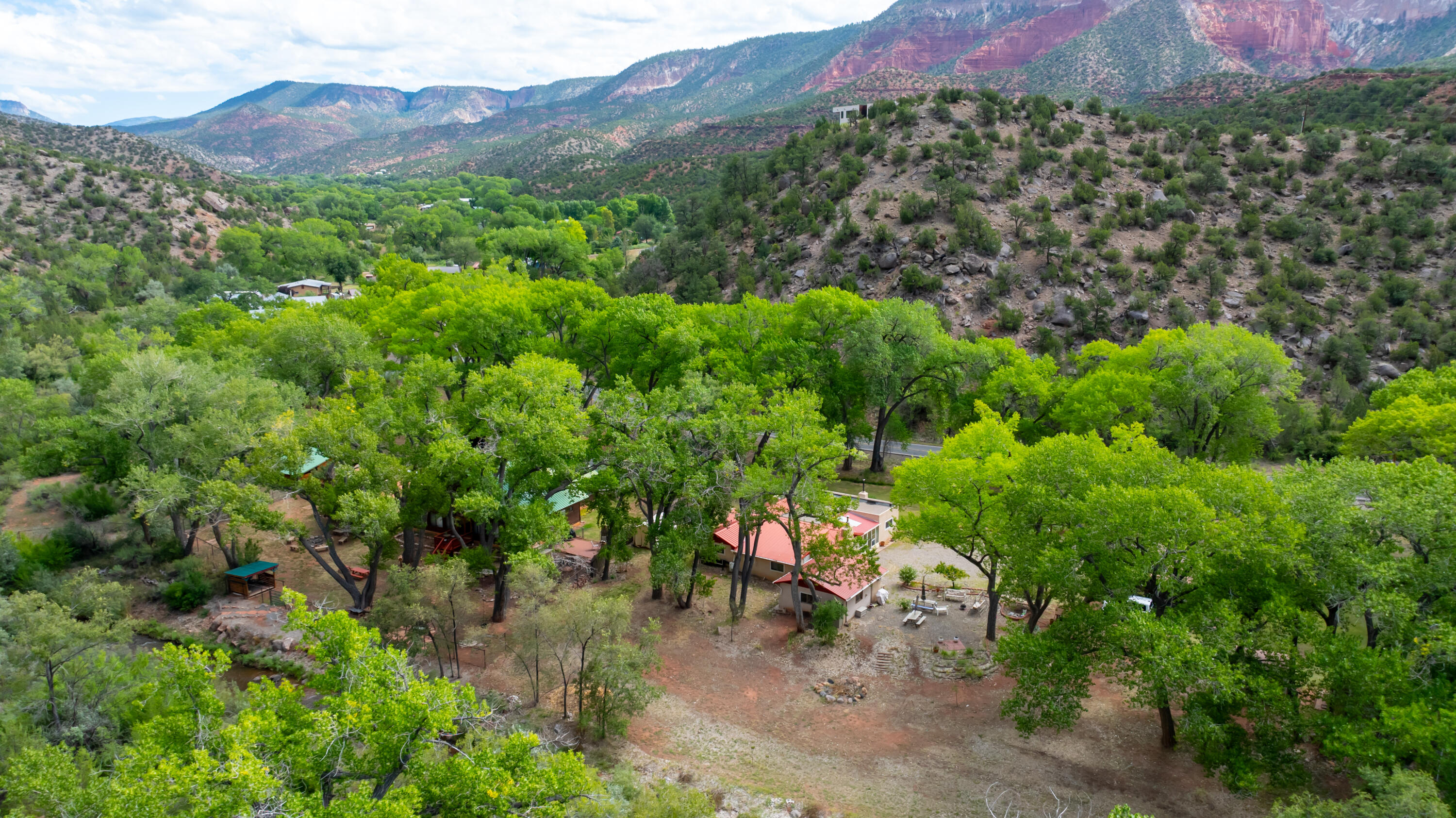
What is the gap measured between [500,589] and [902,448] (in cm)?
2437

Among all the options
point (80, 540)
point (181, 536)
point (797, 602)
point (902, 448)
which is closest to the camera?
point (797, 602)

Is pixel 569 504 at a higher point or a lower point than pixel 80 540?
lower

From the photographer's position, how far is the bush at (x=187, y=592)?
85.5 feet

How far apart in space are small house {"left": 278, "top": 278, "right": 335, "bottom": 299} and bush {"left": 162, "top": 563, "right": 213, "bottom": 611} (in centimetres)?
4860

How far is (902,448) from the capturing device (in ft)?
135

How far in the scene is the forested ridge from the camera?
13781mm

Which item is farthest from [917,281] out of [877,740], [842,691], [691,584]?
[877,740]

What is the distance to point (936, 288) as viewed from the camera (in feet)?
162

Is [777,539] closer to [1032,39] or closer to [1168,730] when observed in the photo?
[1168,730]

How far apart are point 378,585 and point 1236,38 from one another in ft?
503

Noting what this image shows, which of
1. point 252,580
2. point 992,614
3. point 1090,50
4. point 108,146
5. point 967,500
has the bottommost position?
point 992,614

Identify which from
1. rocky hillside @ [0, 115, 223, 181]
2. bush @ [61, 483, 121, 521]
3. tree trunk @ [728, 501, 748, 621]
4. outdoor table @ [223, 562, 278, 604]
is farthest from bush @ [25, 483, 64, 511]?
rocky hillside @ [0, 115, 223, 181]

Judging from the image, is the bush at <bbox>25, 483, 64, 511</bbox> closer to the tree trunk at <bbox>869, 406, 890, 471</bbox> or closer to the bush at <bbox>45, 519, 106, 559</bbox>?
the bush at <bbox>45, 519, 106, 559</bbox>

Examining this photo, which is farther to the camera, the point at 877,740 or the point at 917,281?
the point at 917,281
